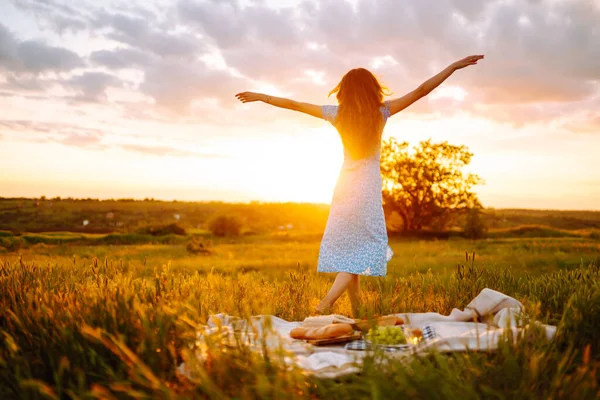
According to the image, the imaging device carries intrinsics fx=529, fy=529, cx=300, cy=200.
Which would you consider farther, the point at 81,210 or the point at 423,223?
the point at 81,210

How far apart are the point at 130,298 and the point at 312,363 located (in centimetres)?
165

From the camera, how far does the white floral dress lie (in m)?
7.21

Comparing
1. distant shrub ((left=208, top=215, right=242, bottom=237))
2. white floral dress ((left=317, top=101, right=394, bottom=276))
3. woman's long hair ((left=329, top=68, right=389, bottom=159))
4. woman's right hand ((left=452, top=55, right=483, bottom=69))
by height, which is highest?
woman's right hand ((left=452, top=55, right=483, bottom=69))

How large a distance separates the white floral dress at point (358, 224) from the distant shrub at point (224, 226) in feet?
122

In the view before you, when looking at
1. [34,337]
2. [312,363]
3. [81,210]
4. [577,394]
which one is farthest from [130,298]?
[81,210]

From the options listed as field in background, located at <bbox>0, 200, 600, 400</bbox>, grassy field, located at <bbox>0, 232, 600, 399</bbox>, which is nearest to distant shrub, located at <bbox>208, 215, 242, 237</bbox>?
field in background, located at <bbox>0, 200, 600, 400</bbox>

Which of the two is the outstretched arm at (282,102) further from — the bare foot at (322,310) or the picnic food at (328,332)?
the picnic food at (328,332)

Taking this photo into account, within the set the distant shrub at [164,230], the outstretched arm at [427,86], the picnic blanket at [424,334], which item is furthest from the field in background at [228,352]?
the distant shrub at [164,230]

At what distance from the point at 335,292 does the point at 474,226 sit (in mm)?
35584

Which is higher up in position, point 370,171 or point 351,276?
point 370,171

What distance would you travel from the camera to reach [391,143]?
43.0m

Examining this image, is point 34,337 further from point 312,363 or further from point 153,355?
point 312,363

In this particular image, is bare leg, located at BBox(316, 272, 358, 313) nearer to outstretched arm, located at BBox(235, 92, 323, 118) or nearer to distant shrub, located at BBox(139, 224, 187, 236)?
outstretched arm, located at BBox(235, 92, 323, 118)

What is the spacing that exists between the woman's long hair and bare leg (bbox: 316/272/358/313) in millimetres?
1650
